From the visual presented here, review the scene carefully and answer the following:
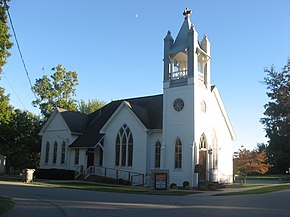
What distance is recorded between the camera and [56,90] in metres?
54.0

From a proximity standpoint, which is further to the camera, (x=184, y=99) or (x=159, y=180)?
(x=184, y=99)

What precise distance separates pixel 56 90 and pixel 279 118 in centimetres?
3824

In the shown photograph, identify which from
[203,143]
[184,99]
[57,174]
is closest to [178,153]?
[203,143]

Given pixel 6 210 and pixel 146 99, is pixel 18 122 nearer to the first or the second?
pixel 146 99

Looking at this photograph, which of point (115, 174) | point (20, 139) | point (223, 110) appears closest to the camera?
point (115, 174)

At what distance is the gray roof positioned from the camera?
31.2 metres

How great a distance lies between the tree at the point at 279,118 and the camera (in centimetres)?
5478

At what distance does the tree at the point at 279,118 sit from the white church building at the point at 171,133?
23.8 metres

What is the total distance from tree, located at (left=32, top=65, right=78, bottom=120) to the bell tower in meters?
27.0

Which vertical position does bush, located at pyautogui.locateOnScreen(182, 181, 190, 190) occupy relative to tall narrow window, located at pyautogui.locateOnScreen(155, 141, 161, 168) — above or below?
below

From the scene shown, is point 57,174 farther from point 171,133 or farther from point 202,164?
point 202,164

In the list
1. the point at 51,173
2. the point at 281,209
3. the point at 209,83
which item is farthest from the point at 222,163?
the point at 281,209

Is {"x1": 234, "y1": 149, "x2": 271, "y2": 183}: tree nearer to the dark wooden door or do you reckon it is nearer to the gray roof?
the dark wooden door

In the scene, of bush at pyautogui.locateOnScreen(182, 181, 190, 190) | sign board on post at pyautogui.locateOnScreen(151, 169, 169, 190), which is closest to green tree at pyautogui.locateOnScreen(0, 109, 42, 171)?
bush at pyautogui.locateOnScreen(182, 181, 190, 190)
